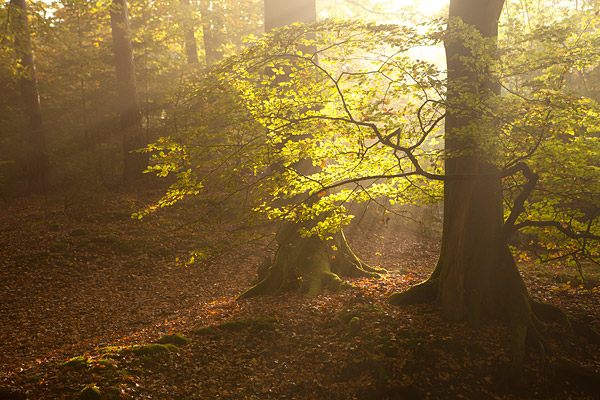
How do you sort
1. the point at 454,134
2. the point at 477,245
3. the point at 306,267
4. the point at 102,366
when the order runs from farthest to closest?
the point at 306,267 < the point at 477,245 < the point at 454,134 < the point at 102,366

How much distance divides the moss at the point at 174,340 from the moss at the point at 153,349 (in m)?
0.26

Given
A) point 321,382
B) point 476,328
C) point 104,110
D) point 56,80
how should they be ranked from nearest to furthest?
point 321,382 < point 476,328 < point 56,80 < point 104,110

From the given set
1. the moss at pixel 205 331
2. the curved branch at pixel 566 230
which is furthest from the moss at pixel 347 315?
the curved branch at pixel 566 230

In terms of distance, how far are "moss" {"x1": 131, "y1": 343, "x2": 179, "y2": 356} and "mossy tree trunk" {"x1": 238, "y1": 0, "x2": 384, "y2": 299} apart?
9.21 feet

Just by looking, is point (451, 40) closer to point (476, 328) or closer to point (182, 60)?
point (476, 328)

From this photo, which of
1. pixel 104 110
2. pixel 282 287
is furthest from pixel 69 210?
pixel 282 287

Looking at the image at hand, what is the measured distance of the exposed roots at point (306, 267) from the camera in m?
8.95

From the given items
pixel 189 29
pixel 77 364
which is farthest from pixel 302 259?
pixel 189 29

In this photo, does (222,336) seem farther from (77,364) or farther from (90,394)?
(90,394)

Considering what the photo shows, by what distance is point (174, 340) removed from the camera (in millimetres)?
6781

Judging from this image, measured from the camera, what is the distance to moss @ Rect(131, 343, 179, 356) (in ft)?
20.0

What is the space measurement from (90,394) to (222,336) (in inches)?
95.4

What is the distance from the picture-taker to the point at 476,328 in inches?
263

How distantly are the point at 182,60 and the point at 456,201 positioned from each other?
19.2 meters
